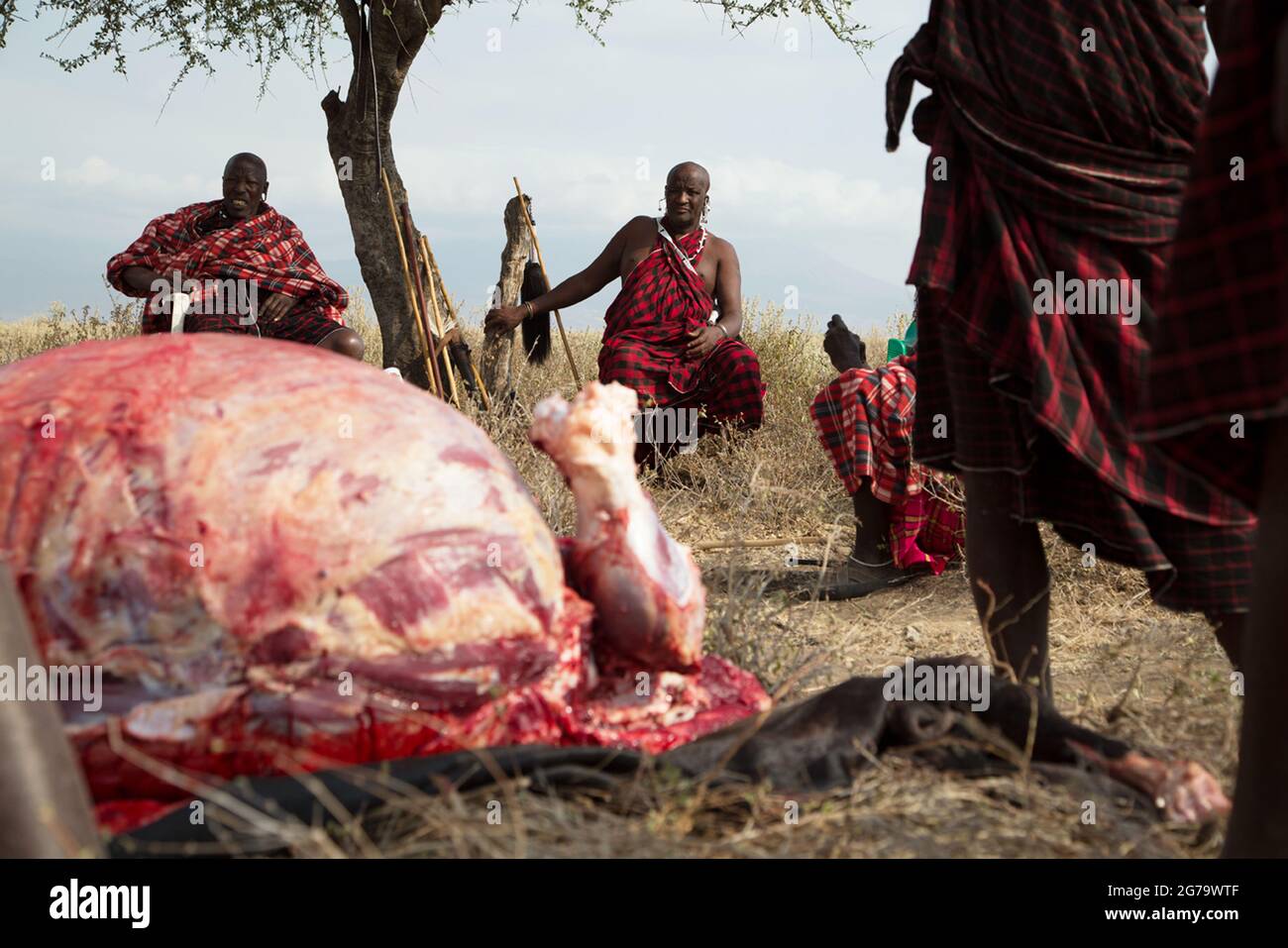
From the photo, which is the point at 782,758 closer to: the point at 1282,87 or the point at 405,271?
the point at 1282,87

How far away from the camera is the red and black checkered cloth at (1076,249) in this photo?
7.99 feet

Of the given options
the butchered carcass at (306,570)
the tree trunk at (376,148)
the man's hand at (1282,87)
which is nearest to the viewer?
the man's hand at (1282,87)

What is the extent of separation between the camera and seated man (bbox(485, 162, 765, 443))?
649cm

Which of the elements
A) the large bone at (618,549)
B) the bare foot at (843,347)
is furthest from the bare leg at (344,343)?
the large bone at (618,549)

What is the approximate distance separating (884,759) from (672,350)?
15.9 ft

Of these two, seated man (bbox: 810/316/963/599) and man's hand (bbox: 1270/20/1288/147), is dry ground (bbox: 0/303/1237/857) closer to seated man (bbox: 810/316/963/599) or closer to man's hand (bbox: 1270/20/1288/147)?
seated man (bbox: 810/316/963/599)

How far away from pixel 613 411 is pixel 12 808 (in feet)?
3.73

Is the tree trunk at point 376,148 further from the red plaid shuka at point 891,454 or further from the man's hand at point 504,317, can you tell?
the red plaid shuka at point 891,454

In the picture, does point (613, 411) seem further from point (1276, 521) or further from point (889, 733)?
point (1276, 521)

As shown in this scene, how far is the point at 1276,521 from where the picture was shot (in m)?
1.36

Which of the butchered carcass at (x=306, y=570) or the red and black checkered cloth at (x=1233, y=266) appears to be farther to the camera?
the butchered carcass at (x=306, y=570)

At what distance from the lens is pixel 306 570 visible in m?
1.77

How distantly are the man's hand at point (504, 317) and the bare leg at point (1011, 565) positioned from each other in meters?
4.39

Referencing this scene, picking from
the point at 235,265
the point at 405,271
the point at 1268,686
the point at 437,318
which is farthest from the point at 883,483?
the point at 235,265
